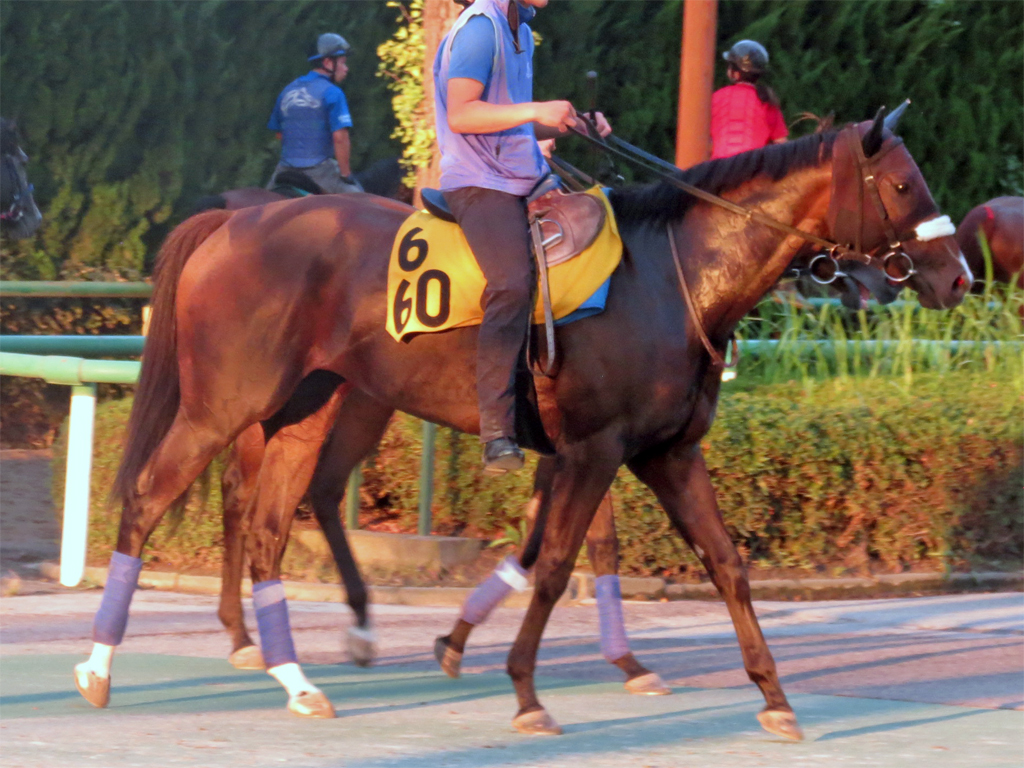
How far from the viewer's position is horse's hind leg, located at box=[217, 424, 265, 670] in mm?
6137

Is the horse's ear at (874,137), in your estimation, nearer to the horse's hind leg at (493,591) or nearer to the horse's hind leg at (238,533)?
the horse's hind leg at (493,591)

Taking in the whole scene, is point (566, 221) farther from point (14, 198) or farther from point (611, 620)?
point (14, 198)

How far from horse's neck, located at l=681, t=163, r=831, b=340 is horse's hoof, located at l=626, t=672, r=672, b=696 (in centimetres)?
135

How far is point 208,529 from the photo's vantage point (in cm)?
811

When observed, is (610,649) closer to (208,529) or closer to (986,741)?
(986,741)

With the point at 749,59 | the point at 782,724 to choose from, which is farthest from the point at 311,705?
the point at 749,59

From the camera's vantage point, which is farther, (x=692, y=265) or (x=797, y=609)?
(x=797, y=609)

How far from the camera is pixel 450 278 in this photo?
5.41 m

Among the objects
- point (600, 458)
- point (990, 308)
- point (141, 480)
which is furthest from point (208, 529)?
point (990, 308)

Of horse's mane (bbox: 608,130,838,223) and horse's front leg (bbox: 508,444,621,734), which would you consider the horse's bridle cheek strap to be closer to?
horse's mane (bbox: 608,130,838,223)

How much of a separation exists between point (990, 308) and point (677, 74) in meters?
4.02

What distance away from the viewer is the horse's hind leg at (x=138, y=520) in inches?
211

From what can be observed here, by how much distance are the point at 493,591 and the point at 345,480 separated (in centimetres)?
93

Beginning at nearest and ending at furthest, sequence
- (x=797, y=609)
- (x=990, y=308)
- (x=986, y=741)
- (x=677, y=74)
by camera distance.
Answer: (x=986, y=741), (x=797, y=609), (x=990, y=308), (x=677, y=74)
